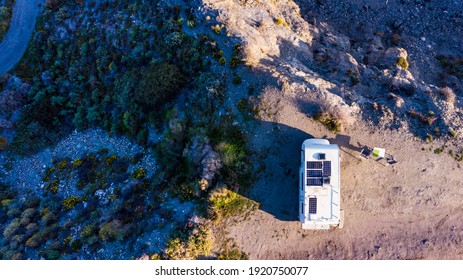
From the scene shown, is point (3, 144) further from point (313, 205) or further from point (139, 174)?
point (313, 205)

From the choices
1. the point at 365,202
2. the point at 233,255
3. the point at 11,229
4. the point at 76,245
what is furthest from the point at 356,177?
the point at 11,229

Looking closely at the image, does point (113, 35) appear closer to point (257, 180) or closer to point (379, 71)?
point (257, 180)

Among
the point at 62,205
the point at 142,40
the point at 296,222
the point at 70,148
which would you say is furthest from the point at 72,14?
the point at 296,222

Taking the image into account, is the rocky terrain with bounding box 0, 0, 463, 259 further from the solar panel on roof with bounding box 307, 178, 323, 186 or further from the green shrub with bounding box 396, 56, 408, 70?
the solar panel on roof with bounding box 307, 178, 323, 186

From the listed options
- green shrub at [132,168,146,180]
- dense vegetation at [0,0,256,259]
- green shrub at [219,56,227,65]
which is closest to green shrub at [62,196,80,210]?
dense vegetation at [0,0,256,259]

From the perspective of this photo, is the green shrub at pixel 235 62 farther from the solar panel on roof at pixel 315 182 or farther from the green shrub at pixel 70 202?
the green shrub at pixel 70 202
